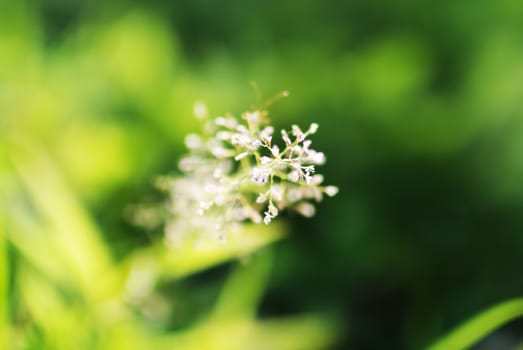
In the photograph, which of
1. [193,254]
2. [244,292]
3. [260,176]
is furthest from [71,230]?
[260,176]

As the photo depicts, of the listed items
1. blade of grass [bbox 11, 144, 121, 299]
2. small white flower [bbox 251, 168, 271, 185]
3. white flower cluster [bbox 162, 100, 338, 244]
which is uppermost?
blade of grass [bbox 11, 144, 121, 299]

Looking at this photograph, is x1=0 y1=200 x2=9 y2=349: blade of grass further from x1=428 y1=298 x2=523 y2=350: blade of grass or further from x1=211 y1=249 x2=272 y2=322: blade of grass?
x1=428 y1=298 x2=523 y2=350: blade of grass

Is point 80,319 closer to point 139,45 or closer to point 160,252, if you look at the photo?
point 160,252

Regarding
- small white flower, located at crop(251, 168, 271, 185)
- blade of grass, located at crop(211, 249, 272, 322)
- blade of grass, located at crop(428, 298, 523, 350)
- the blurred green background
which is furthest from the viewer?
the blurred green background

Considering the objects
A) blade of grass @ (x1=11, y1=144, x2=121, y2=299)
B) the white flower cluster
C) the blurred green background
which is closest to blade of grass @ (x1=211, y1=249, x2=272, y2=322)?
the blurred green background

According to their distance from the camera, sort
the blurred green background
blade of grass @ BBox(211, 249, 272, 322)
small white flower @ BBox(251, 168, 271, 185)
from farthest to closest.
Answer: the blurred green background
blade of grass @ BBox(211, 249, 272, 322)
small white flower @ BBox(251, 168, 271, 185)

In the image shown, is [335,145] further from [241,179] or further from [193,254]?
[241,179]
